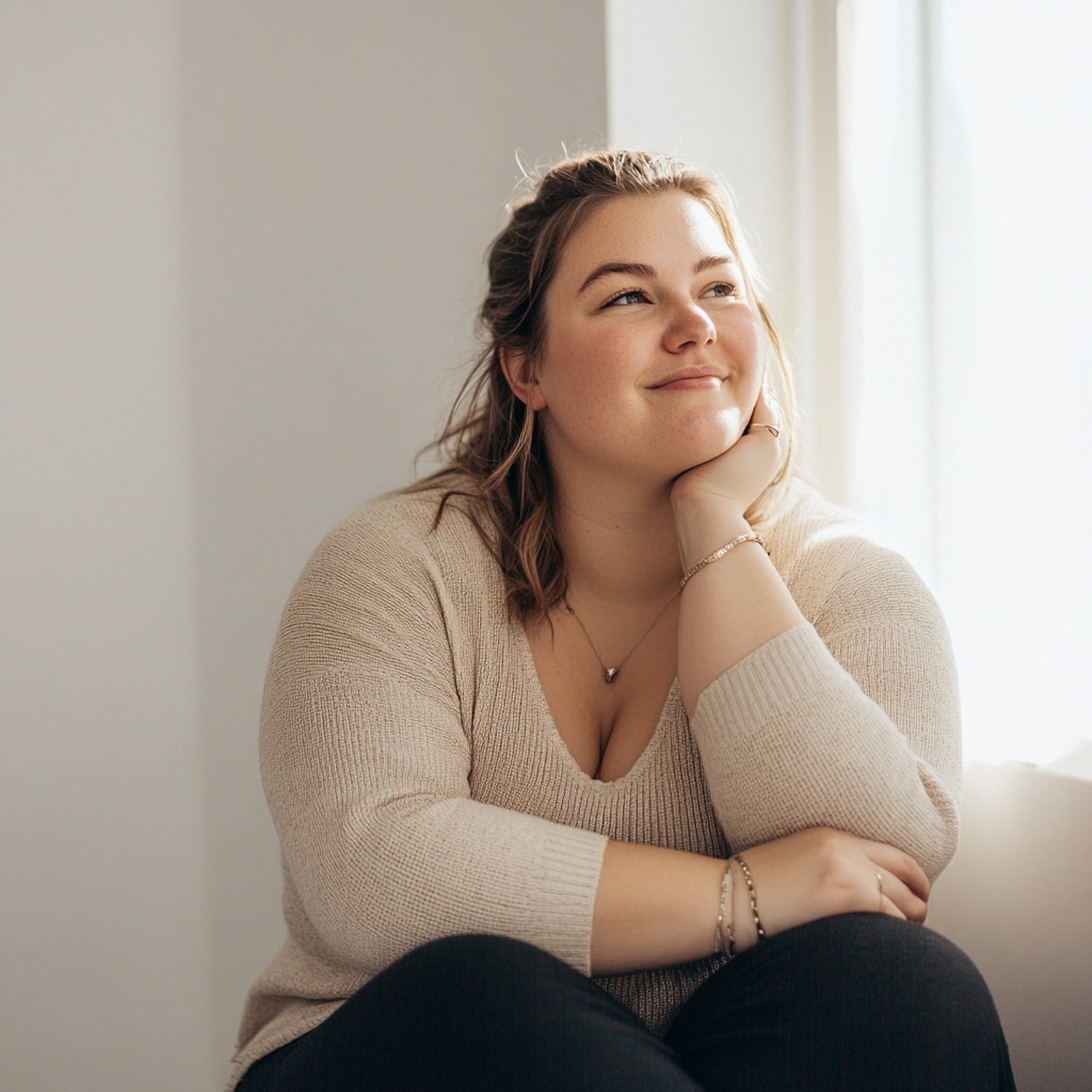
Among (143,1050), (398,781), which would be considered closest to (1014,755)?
(398,781)

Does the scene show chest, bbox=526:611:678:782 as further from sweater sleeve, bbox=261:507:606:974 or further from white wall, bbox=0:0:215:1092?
white wall, bbox=0:0:215:1092

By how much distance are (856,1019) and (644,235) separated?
2.84 ft

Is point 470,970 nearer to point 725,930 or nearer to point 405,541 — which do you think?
point 725,930

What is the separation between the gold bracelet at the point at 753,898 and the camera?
0.97 m

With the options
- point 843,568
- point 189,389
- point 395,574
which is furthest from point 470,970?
point 189,389

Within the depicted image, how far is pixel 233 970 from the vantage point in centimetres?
201

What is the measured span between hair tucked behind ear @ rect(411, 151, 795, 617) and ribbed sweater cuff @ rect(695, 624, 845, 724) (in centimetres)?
29

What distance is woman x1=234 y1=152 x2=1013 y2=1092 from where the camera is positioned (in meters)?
0.87

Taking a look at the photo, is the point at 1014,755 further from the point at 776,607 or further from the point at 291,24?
the point at 291,24

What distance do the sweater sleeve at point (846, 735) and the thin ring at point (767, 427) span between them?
0.94 ft

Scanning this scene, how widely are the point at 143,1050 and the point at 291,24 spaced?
1.83 m

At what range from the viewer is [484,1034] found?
2.74 ft

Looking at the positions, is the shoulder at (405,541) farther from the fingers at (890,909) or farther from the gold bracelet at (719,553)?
the fingers at (890,909)

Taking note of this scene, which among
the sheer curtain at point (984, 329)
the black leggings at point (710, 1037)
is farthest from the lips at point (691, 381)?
the black leggings at point (710, 1037)
